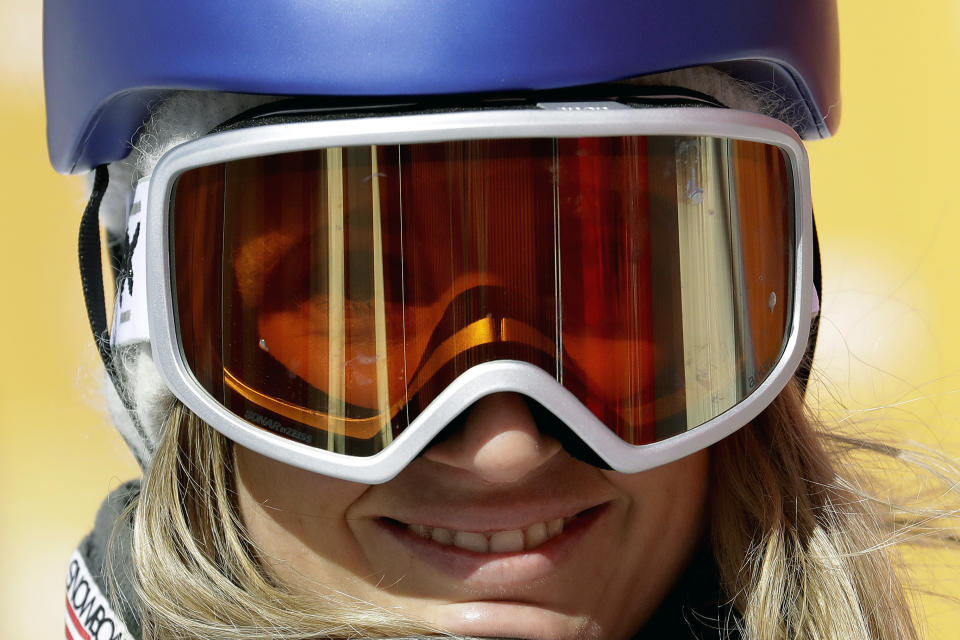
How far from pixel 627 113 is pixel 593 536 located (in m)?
0.45

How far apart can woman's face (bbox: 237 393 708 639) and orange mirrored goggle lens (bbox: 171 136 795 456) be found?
82 millimetres

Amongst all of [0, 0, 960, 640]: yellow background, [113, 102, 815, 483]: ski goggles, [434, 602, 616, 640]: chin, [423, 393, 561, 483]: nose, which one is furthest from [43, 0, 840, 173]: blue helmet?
[0, 0, 960, 640]: yellow background

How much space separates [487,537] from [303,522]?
0.19 meters

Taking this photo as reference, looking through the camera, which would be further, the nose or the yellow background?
the yellow background

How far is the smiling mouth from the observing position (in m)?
1.07

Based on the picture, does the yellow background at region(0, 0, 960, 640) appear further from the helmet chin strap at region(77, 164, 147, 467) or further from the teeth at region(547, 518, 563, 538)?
the teeth at region(547, 518, 563, 538)

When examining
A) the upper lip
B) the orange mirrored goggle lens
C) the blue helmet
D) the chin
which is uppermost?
the blue helmet

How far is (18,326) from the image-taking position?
2287mm

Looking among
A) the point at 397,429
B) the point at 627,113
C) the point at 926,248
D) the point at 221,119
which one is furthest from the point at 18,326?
the point at 926,248

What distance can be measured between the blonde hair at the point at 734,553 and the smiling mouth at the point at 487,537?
0.29ft

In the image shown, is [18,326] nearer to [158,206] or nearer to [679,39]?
[158,206]

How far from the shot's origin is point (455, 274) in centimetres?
96

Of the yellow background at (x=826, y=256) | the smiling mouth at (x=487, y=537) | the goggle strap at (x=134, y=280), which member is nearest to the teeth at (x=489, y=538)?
the smiling mouth at (x=487, y=537)

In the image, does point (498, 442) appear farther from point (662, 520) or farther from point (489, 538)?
point (662, 520)
